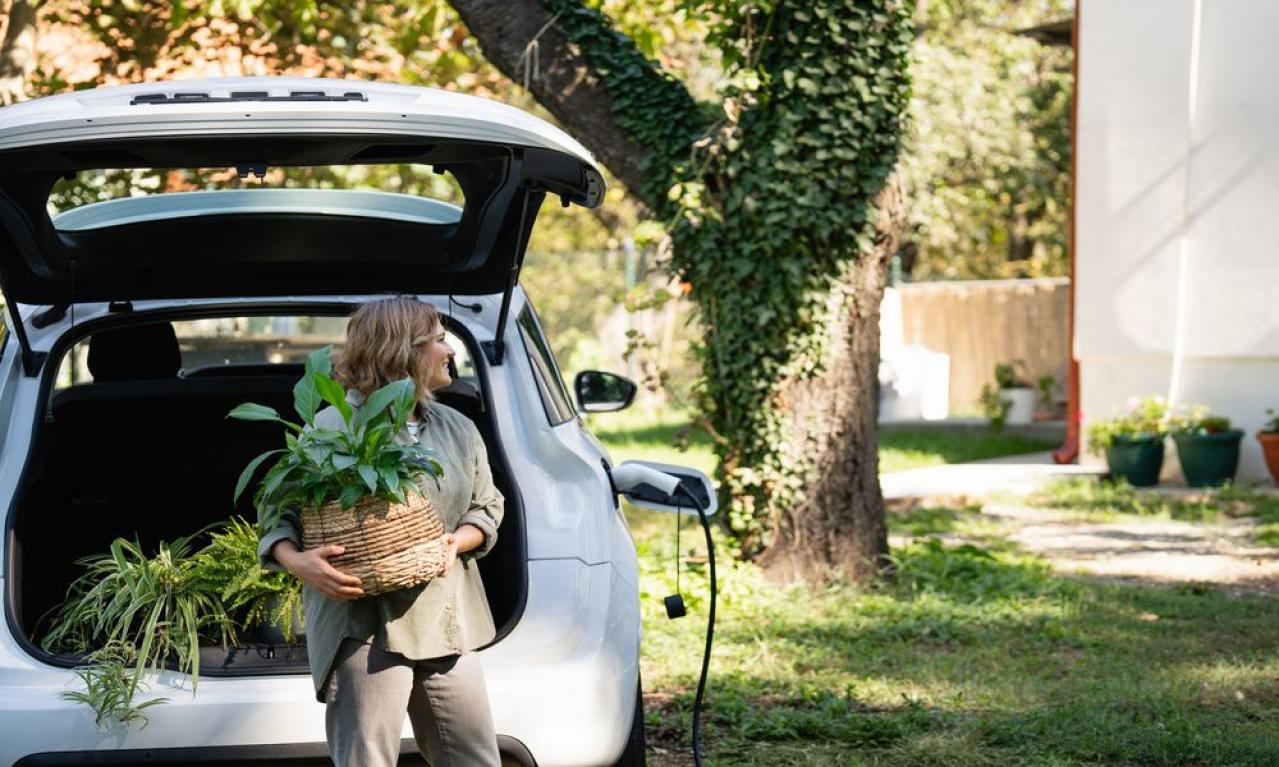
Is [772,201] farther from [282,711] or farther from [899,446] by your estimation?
[899,446]

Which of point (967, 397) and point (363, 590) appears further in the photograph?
point (967, 397)

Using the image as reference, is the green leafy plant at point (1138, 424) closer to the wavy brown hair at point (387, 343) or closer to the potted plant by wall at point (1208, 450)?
the potted plant by wall at point (1208, 450)

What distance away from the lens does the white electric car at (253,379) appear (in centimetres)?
341

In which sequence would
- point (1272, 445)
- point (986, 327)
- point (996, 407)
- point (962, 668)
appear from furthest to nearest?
point (986, 327) → point (996, 407) → point (1272, 445) → point (962, 668)

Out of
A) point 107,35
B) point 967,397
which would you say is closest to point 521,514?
point 107,35

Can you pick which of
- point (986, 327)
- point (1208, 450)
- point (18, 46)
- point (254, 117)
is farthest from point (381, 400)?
point (986, 327)

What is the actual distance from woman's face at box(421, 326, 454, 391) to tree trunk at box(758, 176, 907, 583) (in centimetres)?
453

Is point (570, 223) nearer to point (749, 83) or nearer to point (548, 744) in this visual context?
point (749, 83)

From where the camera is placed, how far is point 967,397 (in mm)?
20797

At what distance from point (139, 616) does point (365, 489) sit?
3.64ft

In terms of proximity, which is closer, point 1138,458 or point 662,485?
point 662,485

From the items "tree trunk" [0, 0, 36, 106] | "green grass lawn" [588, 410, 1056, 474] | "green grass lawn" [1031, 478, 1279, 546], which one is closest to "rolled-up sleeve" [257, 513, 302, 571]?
"tree trunk" [0, 0, 36, 106]

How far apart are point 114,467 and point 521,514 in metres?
1.46

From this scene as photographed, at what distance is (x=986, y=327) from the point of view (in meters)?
20.2
